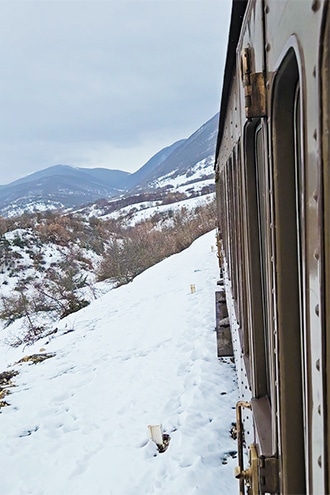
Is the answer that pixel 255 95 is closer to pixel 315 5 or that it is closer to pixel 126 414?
pixel 315 5

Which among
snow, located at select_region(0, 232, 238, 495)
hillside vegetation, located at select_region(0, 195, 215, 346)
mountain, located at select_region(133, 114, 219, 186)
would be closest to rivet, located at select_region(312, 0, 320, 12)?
snow, located at select_region(0, 232, 238, 495)

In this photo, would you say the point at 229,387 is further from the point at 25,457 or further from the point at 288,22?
the point at 288,22

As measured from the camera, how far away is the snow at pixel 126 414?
371 cm

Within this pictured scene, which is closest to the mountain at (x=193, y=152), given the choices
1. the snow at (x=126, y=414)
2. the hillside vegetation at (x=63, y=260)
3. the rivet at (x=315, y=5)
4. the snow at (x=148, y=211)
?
the snow at (x=148, y=211)

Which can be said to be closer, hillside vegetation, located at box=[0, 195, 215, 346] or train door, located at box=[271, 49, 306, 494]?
train door, located at box=[271, 49, 306, 494]

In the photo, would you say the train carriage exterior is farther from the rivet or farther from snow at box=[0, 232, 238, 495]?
snow at box=[0, 232, 238, 495]

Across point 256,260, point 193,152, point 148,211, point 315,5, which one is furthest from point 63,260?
point 193,152

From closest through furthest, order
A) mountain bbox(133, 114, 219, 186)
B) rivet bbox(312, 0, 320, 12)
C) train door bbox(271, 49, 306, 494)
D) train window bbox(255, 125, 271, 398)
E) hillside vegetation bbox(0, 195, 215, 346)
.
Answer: rivet bbox(312, 0, 320, 12)
train door bbox(271, 49, 306, 494)
train window bbox(255, 125, 271, 398)
hillside vegetation bbox(0, 195, 215, 346)
mountain bbox(133, 114, 219, 186)

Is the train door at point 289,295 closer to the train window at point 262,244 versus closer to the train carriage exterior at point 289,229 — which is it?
the train carriage exterior at point 289,229

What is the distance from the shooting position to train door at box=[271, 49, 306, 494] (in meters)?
1.07

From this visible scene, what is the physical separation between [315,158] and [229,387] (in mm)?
4687

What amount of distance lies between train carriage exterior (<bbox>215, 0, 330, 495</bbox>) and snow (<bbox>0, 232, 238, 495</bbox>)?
236 centimetres

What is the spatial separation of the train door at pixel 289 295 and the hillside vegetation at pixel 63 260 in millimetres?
13181

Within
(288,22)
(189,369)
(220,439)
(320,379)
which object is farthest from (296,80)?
(189,369)
